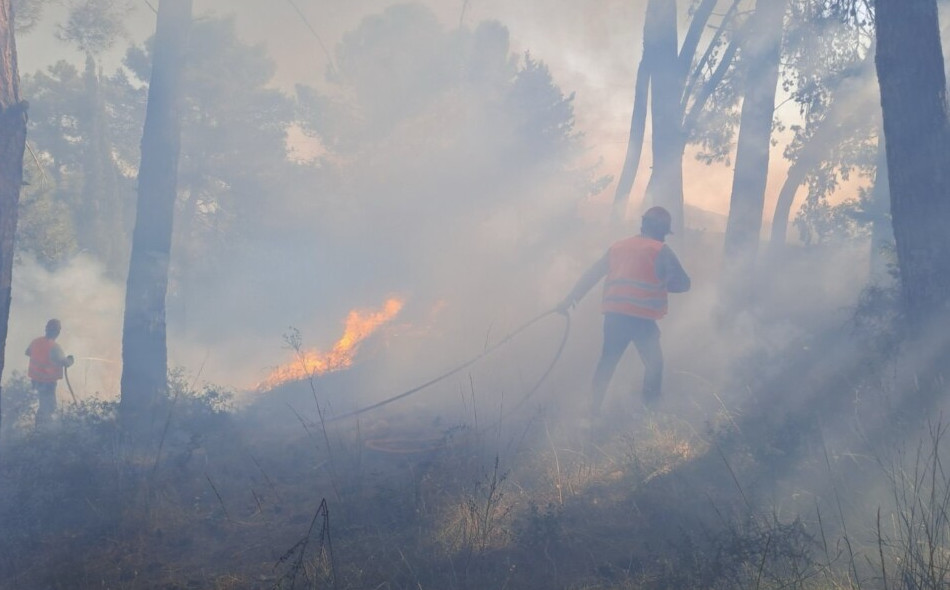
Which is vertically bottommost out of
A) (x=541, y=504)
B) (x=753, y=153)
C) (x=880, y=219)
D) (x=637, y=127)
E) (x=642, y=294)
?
(x=541, y=504)

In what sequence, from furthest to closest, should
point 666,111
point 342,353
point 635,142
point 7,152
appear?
point 342,353 → point 635,142 → point 666,111 → point 7,152

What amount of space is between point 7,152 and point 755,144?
944 cm

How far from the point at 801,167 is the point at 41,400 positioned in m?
16.4

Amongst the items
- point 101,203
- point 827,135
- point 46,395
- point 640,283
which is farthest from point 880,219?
point 101,203

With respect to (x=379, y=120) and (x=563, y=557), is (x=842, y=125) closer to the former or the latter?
(x=563, y=557)

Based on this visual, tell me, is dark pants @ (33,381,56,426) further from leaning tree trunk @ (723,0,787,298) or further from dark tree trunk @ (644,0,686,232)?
leaning tree trunk @ (723,0,787,298)

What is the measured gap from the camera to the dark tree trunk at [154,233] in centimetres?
812

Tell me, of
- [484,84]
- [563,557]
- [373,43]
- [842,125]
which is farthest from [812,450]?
[373,43]

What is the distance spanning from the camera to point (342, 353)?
1510 centimetres

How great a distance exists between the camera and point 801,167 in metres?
16.1

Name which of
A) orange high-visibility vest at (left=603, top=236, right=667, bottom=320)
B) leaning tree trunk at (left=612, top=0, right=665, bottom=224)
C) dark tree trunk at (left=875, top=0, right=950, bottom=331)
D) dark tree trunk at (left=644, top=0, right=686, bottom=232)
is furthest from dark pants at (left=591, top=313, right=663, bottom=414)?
leaning tree trunk at (left=612, top=0, right=665, bottom=224)

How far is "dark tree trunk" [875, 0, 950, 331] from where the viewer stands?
4949 millimetres

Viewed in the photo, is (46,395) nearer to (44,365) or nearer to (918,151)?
(44,365)

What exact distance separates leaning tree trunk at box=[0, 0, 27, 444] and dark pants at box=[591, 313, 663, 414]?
537 centimetres
